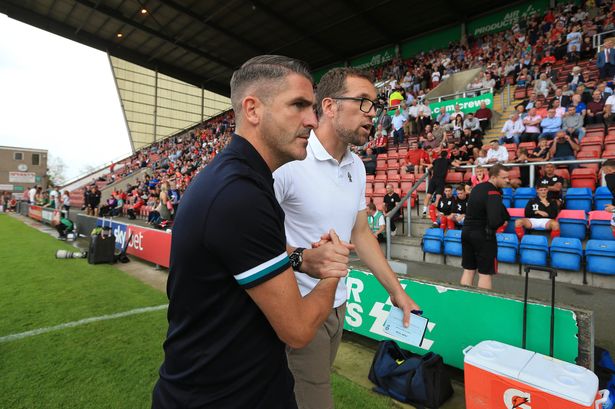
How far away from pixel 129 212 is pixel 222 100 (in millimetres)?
25769

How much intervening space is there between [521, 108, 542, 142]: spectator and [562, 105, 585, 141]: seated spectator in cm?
64

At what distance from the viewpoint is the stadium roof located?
21688mm

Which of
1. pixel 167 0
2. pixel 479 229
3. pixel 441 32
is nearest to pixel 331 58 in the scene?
pixel 441 32

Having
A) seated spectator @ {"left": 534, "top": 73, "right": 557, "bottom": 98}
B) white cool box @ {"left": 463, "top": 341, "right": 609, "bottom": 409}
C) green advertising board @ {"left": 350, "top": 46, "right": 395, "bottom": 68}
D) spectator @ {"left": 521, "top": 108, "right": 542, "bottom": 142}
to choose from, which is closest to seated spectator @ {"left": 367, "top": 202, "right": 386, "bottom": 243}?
spectator @ {"left": 521, "top": 108, "right": 542, "bottom": 142}

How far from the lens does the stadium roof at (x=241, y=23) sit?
2169 cm

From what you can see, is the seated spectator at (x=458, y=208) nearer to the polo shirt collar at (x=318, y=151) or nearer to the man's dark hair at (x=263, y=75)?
the polo shirt collar at (x=318, y=151)

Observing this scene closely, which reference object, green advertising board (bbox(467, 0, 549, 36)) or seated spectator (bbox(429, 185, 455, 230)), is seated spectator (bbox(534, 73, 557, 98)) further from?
green advertising board (bbox(467, 0, 549, 36))

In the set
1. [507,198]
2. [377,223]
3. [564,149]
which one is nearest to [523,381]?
[507,198]

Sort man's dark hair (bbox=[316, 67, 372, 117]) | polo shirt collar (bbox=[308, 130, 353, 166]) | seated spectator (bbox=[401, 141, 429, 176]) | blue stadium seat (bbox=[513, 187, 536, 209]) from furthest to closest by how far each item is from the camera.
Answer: seated spectator (bbox=[401, 141, 429, 176]) < blue stadium seat (bbox=[513, 187, 536, 209]) < man's dark hair (bbox=[316, 67, 372, 117]) < polo shirt collar (bbox=[308, 130, 353, 166])

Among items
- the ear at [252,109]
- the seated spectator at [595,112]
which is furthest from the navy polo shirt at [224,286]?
the seated spectator at [595,112]

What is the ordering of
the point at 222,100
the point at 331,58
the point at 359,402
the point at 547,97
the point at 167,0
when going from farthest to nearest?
1. the point at 222,100
2. the point at 331,58
3. the point at 167,0
4. the point at 547,97
5. the point at 359,402

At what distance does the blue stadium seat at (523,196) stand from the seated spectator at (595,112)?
11.6 feet

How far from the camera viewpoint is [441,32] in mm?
24031

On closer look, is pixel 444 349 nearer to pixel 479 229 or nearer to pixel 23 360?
pixel 479 229
